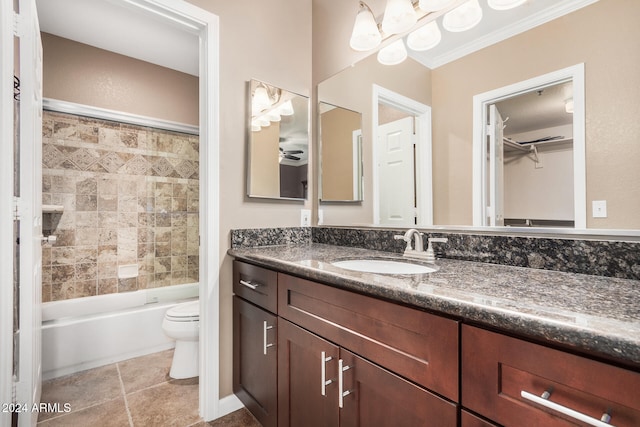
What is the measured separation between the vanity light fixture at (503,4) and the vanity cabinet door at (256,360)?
5.03ft

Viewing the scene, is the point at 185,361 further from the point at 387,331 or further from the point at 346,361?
the point at 387,331

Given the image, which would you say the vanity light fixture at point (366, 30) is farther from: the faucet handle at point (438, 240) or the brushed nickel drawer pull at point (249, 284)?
the brushed nickel drawer pull at point (249, 284)

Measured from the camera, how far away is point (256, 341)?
139 cm

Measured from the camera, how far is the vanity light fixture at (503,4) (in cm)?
111

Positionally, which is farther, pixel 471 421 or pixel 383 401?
pixel 383 401

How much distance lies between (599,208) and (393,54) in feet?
3.77

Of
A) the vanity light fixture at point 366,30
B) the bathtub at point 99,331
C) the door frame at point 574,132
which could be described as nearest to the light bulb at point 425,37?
the vanity light fixture at point 366,30

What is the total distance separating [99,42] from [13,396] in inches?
100

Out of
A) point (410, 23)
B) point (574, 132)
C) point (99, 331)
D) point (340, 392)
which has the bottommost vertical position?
point (99, 331)

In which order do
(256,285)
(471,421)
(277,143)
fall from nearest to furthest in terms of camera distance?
(471,421)
(256,285)
(277,143)

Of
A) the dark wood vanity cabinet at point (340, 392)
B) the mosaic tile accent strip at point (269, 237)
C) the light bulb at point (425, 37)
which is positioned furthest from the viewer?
the mosaic tile accent strip at point (269, 237)

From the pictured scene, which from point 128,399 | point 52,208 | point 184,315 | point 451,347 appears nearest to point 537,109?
point 451,347

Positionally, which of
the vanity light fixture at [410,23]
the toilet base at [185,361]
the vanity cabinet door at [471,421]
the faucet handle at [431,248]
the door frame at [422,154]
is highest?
the vanity light fixture at [410,23]

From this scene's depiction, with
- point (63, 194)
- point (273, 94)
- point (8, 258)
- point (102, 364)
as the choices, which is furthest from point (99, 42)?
point (102, 364)
